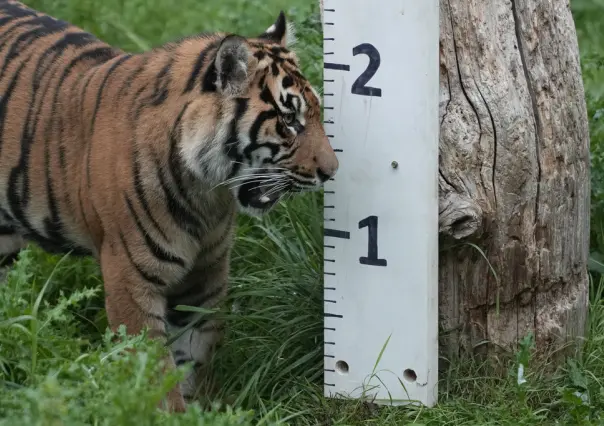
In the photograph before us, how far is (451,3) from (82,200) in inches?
68.9

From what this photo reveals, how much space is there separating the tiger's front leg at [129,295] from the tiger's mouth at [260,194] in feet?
1.72

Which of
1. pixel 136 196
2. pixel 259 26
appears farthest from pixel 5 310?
pixel 259 26

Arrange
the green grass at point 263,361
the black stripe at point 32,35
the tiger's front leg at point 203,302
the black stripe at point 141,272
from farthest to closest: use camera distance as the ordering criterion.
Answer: the black stripe at point 32,35
the tiger's front leg at point 203,302
the black stripe at point 141,272
the green grass at point 263,361

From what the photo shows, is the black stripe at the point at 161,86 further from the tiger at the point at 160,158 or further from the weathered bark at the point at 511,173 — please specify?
the weathered bark at the point at 511,173

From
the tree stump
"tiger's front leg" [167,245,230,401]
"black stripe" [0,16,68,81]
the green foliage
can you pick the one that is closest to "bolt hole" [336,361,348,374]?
the tree stump

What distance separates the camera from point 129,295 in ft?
14.6

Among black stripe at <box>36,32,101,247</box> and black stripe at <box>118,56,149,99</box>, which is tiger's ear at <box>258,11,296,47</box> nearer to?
black stripe at <box>118,56,149,99</box>

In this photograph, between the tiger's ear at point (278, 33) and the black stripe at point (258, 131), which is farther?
the tiger's ear at point (278, 33)

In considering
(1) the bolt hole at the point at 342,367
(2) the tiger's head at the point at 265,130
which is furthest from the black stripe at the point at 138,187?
(1) the bolt hole at the point at 342,367

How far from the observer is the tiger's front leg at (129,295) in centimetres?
445

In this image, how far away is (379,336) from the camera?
14.4 feet

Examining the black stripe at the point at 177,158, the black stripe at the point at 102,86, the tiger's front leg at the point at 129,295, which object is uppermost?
the black stripe at the point at 102,86

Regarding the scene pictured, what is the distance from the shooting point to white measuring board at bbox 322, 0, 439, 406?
4.12 meters

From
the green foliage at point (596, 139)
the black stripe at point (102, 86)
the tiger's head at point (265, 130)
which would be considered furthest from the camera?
the green foliage at point (596, 139)
